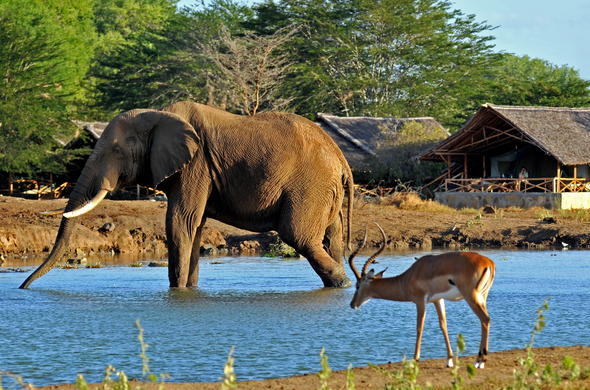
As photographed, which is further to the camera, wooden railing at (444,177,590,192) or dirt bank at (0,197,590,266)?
wooden railing at (444,177,590,192)

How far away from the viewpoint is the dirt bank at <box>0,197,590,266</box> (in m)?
25.7

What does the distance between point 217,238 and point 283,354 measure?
16154 mm

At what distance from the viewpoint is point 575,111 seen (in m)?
41.0

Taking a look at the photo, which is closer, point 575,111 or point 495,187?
point 495,187

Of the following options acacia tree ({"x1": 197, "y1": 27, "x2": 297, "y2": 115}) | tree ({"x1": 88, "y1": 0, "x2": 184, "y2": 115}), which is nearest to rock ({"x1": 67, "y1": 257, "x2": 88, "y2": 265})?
acacia tree ({"x1": 197, "y1": 27, "x2": 297, "y2": 115})

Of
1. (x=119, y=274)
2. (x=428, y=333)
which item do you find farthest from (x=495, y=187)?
(x=428, y=333)

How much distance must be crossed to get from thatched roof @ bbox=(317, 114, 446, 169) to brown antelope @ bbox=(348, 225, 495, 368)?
32.6m

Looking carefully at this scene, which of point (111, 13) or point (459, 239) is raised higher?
point (111, 13)

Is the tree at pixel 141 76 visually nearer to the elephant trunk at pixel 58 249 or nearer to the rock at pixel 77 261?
the rock at pixel 77 261

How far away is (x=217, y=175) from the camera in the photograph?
16234 millimetres

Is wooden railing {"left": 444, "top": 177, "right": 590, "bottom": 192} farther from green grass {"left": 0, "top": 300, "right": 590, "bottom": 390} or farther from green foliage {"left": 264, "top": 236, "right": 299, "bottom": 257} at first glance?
green grass {"left": 0, "top": 300, "right": 590, "bottom": 390}

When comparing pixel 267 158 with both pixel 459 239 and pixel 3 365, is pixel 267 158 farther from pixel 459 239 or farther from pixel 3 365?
pixel 459 239

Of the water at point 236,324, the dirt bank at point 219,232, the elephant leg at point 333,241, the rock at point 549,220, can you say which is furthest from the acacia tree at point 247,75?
the elephant leg at point 333,241

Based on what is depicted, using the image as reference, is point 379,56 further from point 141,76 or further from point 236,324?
point 236,324
